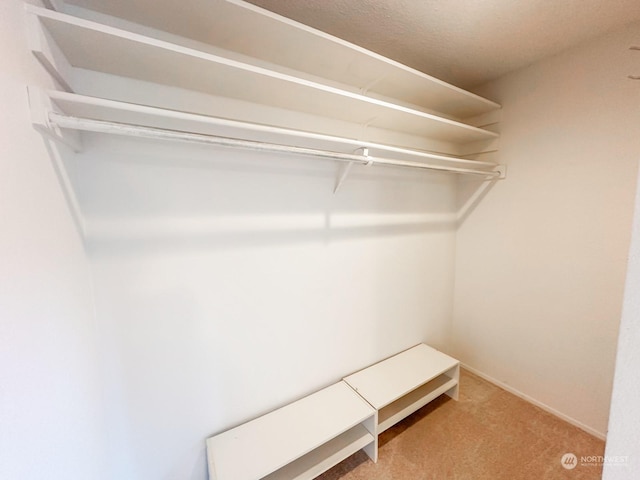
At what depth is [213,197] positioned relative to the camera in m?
1.20

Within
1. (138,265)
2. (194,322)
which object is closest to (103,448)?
(194,322)

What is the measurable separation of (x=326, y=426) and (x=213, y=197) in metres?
1.37

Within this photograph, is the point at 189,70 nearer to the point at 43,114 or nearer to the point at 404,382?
the point at 43,114

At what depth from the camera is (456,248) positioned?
238 centimetres

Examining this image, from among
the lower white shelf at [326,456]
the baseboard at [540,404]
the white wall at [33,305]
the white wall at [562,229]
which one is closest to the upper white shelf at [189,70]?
the white wall at [33,305]

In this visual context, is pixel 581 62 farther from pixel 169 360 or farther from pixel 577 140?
pixel 169 360

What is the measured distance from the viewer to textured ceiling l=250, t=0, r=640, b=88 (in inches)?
47.2

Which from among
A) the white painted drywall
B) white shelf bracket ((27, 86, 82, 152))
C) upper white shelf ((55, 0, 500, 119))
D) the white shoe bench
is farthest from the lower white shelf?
upper white shelf ((55, 0, 500, 119))

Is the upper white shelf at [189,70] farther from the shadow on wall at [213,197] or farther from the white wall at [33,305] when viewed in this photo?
the shadow on wall at [213,197]

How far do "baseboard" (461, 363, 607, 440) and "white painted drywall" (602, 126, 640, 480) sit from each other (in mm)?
2077

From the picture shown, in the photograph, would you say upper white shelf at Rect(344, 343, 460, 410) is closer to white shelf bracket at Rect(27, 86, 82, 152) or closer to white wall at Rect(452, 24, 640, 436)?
white wall at Rect(452, 24, 640, 436)

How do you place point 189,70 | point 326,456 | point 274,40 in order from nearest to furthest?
point 189,70 < point 274,40 < point 326,456

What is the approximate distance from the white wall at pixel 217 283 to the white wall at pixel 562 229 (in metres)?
1.00

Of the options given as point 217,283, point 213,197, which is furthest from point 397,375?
point 213,197
